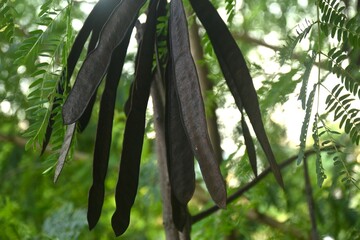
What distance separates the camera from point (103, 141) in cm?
57

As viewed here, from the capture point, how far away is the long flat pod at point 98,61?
0.52 meters

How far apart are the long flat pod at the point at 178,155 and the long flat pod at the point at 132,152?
0.07ft

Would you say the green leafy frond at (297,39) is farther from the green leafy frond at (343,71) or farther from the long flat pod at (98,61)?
the long flat pod at (98,61)

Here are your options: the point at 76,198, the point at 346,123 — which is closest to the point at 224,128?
the point at 76,198

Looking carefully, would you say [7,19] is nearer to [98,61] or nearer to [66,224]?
[98,61]

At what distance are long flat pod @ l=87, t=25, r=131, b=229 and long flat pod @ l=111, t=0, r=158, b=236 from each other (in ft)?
0.05

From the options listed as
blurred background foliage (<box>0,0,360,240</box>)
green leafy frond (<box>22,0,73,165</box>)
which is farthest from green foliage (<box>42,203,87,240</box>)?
green leafy frond (<box>22,0,73,165</box>)

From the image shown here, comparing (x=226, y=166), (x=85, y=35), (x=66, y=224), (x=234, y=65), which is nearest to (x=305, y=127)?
(x=234, y=65)

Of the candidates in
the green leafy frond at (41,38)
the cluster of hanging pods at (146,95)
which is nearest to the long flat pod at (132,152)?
the cluster of hanging pods at (146,95)

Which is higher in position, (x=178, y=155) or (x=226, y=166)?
(x=226, y=166)

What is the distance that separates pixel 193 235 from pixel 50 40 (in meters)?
0.60

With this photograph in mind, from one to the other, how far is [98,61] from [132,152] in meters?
0.08

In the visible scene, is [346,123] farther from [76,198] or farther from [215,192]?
[76,198]

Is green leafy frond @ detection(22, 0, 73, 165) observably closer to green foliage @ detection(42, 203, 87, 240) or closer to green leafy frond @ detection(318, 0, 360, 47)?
green leafy frond @ detection(318, 0, 360, 47)
